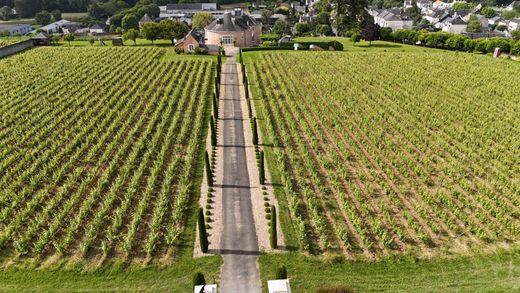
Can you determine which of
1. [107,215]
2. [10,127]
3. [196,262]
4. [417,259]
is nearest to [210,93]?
[10,127]

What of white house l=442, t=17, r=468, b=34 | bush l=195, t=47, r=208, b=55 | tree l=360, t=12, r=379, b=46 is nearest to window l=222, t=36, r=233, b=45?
bush l=195, t=47, r=208, b=55

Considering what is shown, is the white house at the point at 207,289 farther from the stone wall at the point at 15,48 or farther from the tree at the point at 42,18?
the tree at the point at 42,18

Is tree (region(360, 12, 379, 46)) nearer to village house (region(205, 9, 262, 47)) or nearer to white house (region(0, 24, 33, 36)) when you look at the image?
village house (region(205, 9, 262, 47))

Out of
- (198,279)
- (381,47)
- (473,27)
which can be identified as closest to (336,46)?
(381,47)

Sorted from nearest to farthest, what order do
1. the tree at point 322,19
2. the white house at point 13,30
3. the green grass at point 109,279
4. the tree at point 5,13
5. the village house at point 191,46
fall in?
the green grass at point 109,279
the village house at point 191,46
the white house at point 13,30
the tree at point 322,19
the tree at point 5,13

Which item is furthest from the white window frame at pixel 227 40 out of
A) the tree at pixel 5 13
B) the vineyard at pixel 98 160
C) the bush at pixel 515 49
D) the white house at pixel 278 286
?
the tree at pixel 5 13

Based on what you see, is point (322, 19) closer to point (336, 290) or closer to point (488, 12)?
point (488, 12)
